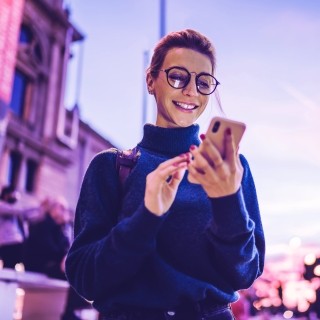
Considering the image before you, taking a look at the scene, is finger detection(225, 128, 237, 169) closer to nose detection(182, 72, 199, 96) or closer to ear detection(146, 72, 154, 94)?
nose detection(182, 72, 199, 96)

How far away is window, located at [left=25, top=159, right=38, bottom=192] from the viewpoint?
23594 mm

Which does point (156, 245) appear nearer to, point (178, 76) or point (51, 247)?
point (178, 76)

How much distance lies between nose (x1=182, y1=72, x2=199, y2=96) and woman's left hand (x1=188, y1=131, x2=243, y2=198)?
413 mm

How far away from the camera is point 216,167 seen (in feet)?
3.94

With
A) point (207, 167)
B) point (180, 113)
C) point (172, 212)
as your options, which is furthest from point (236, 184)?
point (180, 113)

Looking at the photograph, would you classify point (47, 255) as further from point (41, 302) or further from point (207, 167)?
point (207, 167)

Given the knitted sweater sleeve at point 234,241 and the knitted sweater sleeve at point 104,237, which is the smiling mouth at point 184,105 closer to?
the knitted sweater sleeve at point 104,237

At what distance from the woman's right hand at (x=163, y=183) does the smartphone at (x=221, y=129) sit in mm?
100

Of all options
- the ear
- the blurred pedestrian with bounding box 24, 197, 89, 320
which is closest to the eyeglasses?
the ear

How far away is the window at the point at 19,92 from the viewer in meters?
23.7

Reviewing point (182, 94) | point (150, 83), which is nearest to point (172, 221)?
point (182, 94)

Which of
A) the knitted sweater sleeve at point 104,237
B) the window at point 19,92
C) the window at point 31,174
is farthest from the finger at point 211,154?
the window at point 19,92

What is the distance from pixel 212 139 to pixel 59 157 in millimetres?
24829

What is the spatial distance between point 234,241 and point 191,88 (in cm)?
57
